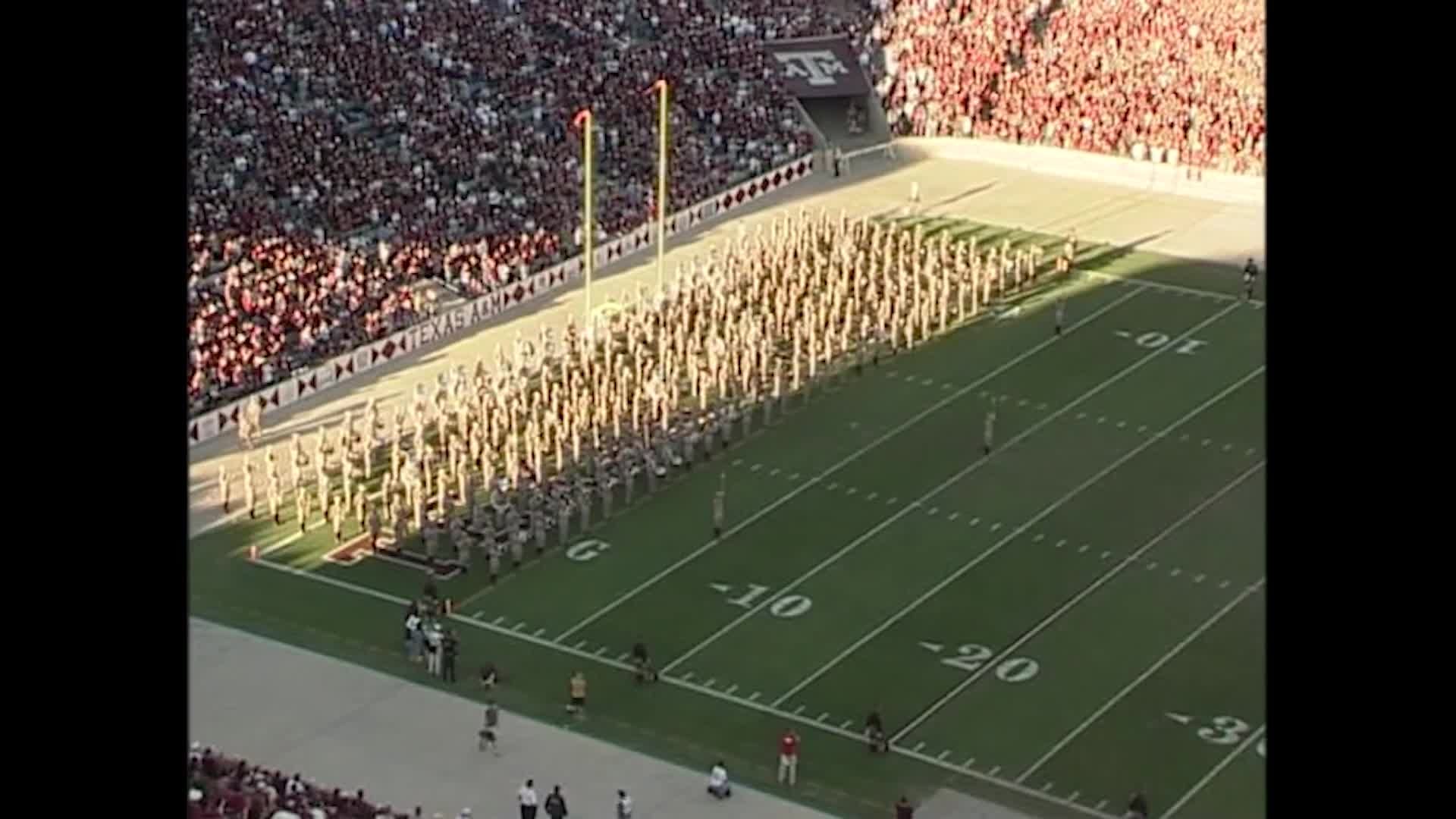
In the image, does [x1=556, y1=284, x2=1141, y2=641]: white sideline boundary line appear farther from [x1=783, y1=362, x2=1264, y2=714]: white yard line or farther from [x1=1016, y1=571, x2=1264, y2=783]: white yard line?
[x1=1016, y1=571, x2=1264, y2=783]: white yard line

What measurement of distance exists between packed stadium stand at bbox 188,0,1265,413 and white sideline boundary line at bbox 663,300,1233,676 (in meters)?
8.39

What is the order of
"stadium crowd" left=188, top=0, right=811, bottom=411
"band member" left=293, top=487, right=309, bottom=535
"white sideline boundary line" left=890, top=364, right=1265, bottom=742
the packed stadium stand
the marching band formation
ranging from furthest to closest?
the packed stadium stand → "stadium crowd" left=188, top=0, right=811, bottom=411 → "band member" left=293, top=487, right=309, bottom=535 → the marching band formation → "white sideline boundary line" left=890, top=364, right=1265, bottom=742

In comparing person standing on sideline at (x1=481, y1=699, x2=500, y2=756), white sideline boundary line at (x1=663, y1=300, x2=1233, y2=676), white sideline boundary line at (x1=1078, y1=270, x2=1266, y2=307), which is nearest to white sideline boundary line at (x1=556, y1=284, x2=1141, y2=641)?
white sideline boundary line at (x1=1078, y1=270, x2=1266, y2=307)

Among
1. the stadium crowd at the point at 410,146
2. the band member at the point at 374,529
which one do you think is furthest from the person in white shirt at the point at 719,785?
the stadium crowd at the point at 410,146

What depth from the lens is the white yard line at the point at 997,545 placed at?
81.5 feet

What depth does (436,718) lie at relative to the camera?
23.8 metres

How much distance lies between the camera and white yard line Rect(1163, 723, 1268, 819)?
22.0m

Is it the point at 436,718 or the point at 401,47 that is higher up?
the point at 401,47

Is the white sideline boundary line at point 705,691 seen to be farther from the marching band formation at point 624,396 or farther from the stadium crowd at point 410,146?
the stadium crowd at point 410,146

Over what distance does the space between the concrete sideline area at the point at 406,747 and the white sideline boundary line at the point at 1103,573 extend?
7.38 feet
